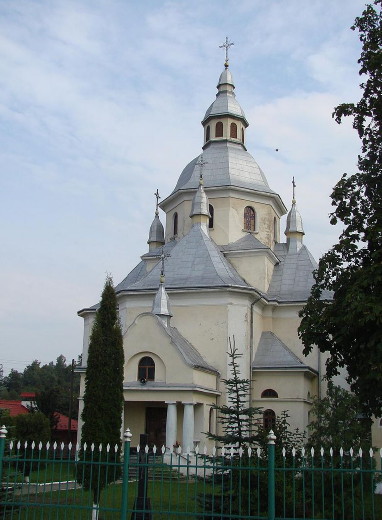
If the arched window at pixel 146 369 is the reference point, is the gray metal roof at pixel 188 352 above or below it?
above

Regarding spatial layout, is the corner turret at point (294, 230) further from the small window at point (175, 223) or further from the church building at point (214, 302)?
the small window at point (175, 223)

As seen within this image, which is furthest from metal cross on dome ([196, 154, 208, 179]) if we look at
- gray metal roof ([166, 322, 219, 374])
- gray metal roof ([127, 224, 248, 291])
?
gray metal roof ([166, 322, 219, 374])

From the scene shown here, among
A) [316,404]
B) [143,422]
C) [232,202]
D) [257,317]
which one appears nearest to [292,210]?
[232,202]

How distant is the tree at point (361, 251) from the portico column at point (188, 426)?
9427mm

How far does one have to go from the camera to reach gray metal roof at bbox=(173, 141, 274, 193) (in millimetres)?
31266

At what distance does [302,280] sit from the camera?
99.8 ft

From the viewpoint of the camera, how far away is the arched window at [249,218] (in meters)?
31.0

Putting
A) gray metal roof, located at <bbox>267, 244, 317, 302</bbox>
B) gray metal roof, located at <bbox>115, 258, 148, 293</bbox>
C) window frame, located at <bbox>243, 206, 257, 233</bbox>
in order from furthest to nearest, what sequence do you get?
gray metal roof, located at <bbox>115, 258, 148, 293</bbox> → window frame, located at <bbox>243, 206, 257, 233</bbox> → gray metal roof, located at <bbox>267, 244, 317, 302</bbox>

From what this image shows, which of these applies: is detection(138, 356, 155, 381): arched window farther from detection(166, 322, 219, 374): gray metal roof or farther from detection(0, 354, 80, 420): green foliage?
detection(0, 354, 80, 420): green foliage

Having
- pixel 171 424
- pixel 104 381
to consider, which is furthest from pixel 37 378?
pixel 104 381

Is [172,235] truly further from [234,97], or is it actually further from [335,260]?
[335,260]

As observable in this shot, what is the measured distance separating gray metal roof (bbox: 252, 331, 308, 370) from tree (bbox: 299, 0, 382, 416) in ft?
40.2

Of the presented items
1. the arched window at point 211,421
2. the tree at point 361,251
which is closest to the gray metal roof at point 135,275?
the arched window at point 211,421

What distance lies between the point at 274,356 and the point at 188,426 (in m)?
6.12
